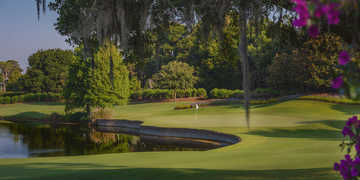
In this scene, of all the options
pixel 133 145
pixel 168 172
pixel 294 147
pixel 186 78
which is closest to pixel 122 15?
pixel 168 172

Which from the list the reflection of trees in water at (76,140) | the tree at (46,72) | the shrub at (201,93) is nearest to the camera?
the reflection of trees in water at (76,140)

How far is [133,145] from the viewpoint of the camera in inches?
→ 883

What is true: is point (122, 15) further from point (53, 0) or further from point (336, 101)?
point (336, 101)

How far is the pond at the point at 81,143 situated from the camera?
20.5 metres

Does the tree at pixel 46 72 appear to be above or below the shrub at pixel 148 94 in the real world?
above

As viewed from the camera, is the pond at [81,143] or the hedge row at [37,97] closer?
the pond at [81,143]

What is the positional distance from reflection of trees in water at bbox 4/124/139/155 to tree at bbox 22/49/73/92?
127 ft

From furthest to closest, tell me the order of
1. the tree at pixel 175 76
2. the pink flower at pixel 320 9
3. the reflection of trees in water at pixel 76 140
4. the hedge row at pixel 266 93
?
the tree at pixel 175 76
the hedge row at pixel 266 93
the reflection of trees in water at pixel 76 140
the pink flower at pixel 320 9

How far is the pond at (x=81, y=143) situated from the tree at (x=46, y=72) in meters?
40.1

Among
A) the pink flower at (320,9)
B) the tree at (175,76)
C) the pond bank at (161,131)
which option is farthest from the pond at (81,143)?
the tree at (175,76)

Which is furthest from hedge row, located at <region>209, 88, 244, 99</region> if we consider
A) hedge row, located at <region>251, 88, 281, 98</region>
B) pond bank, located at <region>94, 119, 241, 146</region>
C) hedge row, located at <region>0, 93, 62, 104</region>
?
hedge row, located at <region>0, 93, 62, 104</region>

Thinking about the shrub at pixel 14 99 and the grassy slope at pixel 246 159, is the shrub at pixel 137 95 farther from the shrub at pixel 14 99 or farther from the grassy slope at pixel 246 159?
the grassy slope at pixel 246 159

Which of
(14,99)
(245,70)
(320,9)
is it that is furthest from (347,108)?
(14,99)

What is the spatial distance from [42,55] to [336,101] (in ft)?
180
